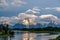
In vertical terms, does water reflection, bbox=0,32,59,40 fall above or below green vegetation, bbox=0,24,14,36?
below

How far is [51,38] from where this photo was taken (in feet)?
12.3

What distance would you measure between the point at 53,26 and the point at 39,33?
11.9 inches

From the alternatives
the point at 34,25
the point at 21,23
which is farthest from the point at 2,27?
the point at 34,25

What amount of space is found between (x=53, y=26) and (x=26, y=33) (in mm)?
509

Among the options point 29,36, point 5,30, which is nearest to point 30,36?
point 29,36

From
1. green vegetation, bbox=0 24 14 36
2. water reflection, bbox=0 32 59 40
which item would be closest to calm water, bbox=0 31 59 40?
water reflection, bbox=0 32 59 40

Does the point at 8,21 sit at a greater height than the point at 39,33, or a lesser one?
greater

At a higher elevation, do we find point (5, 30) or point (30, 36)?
point (5, 30)

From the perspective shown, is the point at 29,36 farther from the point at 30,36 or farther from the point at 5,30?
the point at 5,30

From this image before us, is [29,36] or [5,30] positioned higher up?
[5,30]

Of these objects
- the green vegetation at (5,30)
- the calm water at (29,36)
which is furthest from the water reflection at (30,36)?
the green vegetation at (5,30)

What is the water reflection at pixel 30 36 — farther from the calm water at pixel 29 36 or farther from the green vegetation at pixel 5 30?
the green vegetation at pixel 5 30

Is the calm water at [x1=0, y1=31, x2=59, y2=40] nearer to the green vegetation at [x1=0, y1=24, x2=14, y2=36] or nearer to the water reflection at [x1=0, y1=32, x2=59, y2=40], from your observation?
the water reflection at [x1=0, y1=32, x2=59, y2=40]

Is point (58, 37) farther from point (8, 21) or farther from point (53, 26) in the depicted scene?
point (8, 21)
